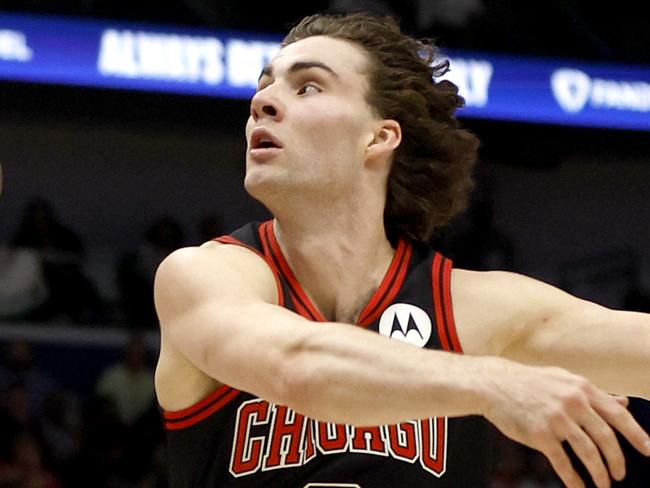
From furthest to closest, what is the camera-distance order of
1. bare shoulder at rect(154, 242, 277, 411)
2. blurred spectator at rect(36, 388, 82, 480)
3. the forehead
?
blurred spectator at rect(36, 388, 82, 480) < the forehead < bare shoulder at rect(154, 242, 277, 411)

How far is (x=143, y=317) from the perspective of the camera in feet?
29.8

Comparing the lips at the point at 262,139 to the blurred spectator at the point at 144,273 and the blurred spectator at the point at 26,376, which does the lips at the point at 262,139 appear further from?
the blurred spectator at the point at 144,273

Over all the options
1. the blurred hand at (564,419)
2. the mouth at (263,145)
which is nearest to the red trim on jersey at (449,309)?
the mouth at (263,145)

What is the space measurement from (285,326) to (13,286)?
6695 mm

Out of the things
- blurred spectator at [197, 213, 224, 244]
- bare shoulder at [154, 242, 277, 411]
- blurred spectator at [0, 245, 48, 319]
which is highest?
blurred spectator at [197, 213, 224, 244]

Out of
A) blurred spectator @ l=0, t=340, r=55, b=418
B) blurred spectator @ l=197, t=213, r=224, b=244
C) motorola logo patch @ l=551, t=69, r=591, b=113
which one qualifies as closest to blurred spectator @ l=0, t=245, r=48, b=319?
blurred spectator @ l=0, t=340, r=55, b=418

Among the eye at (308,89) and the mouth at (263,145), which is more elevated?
the eye at (308,89)

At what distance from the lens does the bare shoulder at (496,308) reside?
10.3 ft

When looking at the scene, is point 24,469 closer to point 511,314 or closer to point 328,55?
point 328,55

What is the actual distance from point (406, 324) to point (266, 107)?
0.62 m

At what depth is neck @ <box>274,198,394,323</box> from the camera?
3162 millimetres

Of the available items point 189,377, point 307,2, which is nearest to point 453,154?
point 189,377

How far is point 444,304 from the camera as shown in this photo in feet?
10.4

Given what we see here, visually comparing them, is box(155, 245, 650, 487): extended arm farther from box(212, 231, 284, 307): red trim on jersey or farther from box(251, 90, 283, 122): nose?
box(251, 90, 283, 122): nose
